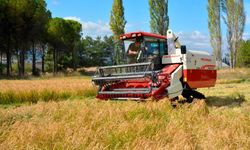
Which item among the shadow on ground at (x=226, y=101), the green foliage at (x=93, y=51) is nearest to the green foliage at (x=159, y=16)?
the shadow on ground at (x=226, y=101)

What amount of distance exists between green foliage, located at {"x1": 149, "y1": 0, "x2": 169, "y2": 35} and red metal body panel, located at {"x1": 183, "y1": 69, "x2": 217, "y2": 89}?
28018 millimetres

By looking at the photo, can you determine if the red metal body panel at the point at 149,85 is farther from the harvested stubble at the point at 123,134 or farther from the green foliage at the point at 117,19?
the green foliage at the point at 117,19

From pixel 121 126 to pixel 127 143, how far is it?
70 cm

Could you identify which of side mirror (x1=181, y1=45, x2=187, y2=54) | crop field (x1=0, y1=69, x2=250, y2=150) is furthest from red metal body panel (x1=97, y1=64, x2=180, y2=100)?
crop field (x1=0, y1=69, x2=250, y2=150)

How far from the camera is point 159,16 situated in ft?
136

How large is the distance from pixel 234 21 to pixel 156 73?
1386 inches

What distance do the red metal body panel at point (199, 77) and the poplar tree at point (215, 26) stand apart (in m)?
31.7

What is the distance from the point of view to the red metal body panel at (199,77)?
37.8 feet

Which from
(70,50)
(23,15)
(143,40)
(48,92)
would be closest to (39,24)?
(23,15)

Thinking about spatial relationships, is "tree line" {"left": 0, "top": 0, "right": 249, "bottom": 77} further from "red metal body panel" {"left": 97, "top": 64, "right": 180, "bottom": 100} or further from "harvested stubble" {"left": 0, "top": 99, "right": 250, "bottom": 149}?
"harvested stubble" {"left": 0, "top": 99, "right": 250, "bottom": 149}

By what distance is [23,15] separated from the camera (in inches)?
1542

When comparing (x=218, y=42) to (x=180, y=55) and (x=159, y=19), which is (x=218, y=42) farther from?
(x=180, y=55)

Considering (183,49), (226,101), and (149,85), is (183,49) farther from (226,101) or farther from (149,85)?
(226,101)

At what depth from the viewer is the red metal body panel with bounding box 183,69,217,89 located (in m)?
11.5
